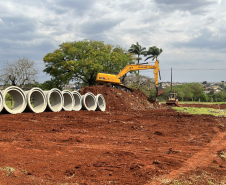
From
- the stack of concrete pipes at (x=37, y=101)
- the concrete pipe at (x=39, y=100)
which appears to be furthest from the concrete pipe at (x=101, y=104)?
the concrete pipe at (x=39, y=100)

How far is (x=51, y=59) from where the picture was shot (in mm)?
34281

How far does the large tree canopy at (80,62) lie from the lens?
32.6 meters

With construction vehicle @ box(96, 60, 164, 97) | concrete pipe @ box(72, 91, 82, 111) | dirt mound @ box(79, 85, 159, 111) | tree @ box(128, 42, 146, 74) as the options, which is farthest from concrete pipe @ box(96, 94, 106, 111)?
tree @ box(128, 42, 146, 74)

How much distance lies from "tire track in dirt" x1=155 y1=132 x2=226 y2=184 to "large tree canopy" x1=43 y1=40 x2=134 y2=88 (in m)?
25.7

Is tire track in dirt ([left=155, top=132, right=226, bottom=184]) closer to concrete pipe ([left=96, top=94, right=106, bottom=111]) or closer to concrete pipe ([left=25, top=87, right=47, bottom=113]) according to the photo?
concrete pipe ([left=25, top=87, right=47, bottom=113])

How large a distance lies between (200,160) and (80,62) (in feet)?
92.0

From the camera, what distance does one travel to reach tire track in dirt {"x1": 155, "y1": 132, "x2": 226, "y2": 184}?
4.71 m

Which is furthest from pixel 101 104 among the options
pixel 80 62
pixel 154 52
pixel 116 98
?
pixel 154 52

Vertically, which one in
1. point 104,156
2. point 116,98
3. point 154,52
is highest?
point 154,52

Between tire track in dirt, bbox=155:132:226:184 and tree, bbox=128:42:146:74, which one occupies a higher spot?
tree, bbox=128:42:146:74

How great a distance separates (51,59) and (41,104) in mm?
21037

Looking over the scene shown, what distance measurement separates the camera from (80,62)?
107 feet

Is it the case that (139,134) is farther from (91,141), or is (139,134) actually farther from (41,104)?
(41,104)

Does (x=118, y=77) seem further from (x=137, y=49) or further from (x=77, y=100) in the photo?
(x=137, y=49)
